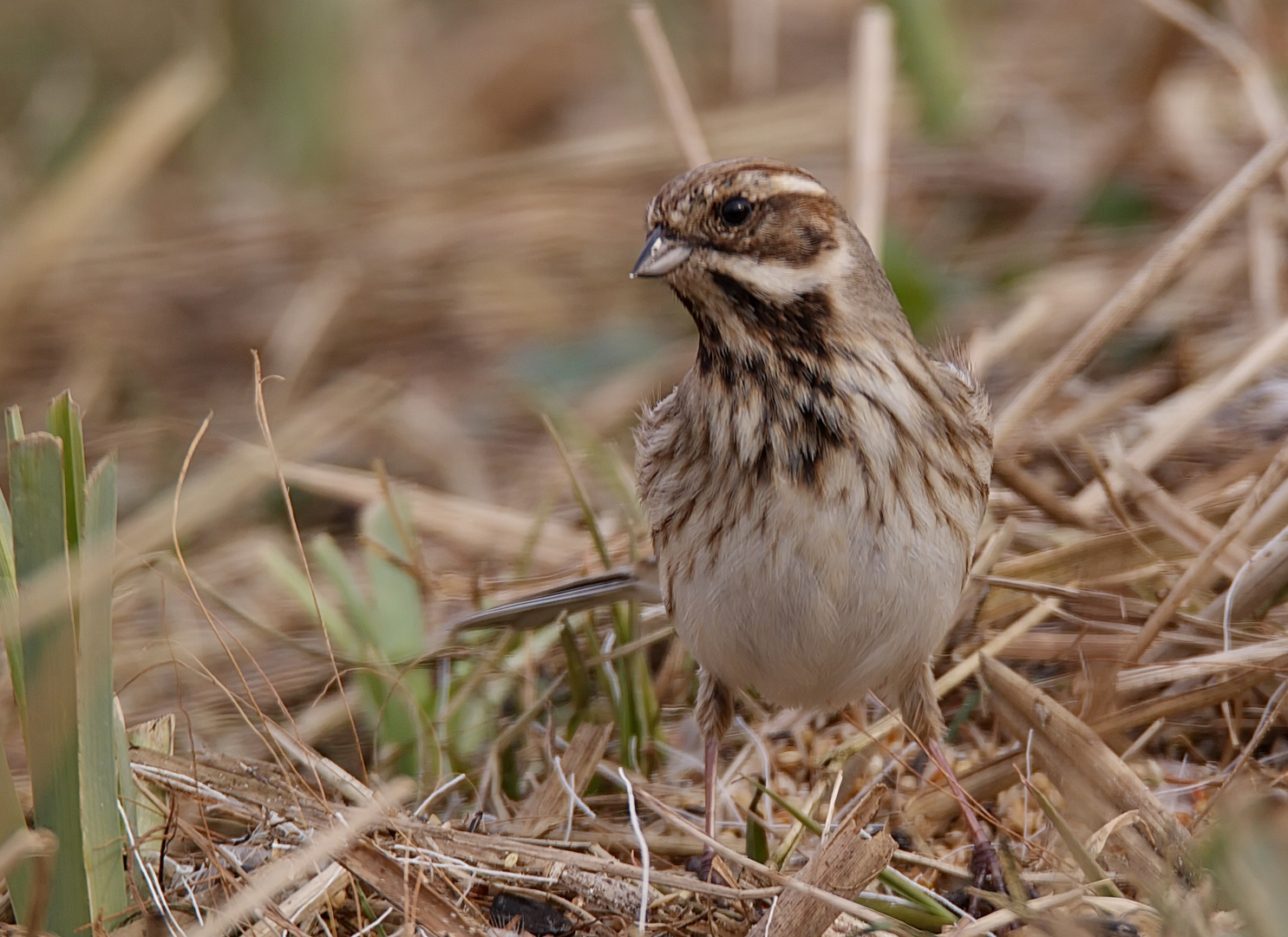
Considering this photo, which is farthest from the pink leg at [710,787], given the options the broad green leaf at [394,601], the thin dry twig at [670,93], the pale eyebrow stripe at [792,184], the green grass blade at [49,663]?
the thin dry twig at [670,93]

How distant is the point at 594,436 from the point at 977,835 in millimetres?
2203

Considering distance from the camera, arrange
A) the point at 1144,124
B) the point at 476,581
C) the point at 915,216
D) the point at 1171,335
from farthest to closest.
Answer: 1. the point at 915,216
2. the point at 1144,124
3. the point at 1171,335
4. the point at 476,581

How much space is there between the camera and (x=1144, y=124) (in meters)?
5.45

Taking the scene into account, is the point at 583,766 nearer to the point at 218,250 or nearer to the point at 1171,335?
the point at 1171,335

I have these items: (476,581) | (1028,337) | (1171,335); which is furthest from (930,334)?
(476,581)

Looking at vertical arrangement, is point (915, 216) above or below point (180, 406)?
above

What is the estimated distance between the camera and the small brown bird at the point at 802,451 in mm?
2719

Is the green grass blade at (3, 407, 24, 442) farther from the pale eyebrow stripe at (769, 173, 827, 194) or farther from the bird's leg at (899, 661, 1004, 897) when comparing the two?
the bird's leg at (899, 661, 1004, 897)

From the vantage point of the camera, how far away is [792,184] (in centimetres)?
276

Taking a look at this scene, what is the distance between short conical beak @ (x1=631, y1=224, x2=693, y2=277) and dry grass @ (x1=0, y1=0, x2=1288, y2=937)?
730mm

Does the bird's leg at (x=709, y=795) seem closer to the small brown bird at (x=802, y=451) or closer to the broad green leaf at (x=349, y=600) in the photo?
the small brown bird at (x=802, y=451)

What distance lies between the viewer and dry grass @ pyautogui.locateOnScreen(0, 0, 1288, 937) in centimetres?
255

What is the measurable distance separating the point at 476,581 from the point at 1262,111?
2.84 metres

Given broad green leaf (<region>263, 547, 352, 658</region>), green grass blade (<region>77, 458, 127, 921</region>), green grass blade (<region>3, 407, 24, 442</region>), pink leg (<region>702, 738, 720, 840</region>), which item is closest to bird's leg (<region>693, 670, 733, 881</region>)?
pink leg (<region>702, 738, 720, 840</region>)
